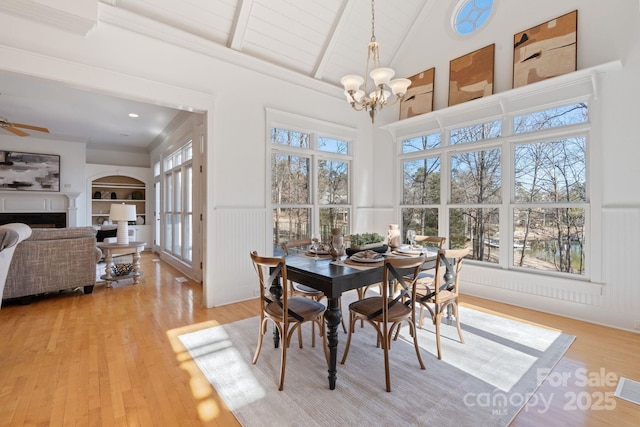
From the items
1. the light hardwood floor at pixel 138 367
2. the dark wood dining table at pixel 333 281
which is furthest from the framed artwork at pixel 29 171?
the dark wood dining table at pixel 333 281

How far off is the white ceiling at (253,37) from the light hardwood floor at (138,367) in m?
2.51

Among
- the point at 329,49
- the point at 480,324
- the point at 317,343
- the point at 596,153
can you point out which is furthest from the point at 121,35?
the point at 596,153

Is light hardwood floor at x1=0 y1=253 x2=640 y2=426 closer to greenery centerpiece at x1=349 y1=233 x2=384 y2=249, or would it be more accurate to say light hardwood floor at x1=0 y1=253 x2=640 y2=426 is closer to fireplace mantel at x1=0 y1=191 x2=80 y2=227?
greenery centerpiece at x1=349 y1=233 x2=384 y2=249

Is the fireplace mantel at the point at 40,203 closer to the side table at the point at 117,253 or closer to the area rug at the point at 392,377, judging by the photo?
the side table at the point at 117,253

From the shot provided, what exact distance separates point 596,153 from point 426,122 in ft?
7.00

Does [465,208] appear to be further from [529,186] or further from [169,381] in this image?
[169,381]

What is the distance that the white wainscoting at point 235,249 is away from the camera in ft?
12.2

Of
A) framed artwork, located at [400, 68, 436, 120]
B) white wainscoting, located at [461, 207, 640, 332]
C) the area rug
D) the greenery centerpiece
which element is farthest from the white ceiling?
white wainscoting, located at [461, 207, 640, 332]

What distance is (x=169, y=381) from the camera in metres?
2.09

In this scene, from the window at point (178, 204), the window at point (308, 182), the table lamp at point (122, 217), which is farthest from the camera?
the window at point (178, 204)

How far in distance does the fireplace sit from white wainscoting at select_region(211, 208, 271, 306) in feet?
21.3

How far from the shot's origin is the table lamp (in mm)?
4628

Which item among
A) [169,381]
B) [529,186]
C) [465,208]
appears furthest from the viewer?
[465,208]

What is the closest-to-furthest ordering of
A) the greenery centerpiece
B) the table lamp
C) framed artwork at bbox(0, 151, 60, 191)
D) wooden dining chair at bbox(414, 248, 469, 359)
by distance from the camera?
wooden dining chair at bbox(414, 248, 469, 359), the greenery centerpiece, the table lamp, framed artwork at bbox(0, 151, 60, 191)
